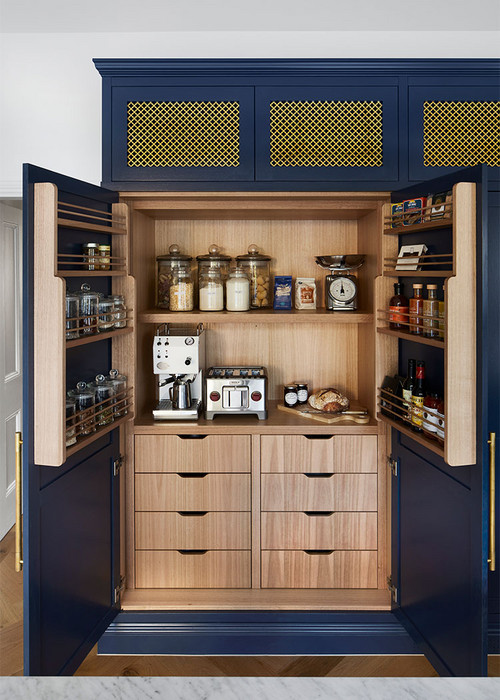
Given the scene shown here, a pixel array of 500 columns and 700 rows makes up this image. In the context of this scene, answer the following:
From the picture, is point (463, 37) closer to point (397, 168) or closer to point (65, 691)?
point (397, 168)

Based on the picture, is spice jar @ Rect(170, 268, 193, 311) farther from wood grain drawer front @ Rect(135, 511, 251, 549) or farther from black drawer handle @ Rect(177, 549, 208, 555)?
black drawer handle @ Rect(177, 549, 208, 555)

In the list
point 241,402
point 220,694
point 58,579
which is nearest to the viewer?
point 220,694

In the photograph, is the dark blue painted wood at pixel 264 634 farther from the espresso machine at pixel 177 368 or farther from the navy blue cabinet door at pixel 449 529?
the espresso machine at pixel 177 368

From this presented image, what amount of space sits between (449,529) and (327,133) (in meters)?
1.61

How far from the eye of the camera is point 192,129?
7.65ft

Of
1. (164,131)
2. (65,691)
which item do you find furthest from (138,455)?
(65,691)

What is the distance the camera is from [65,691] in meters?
0.62

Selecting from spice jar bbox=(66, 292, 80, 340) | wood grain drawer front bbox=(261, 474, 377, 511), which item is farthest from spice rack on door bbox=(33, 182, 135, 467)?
wood grain drawer front bbox=(261, 474, 377, 511)

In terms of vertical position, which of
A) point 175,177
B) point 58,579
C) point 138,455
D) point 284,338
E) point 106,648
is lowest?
point 106,648

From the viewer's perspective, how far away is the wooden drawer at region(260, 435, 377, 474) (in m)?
2.46

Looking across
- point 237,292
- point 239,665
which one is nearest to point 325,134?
point 237,292

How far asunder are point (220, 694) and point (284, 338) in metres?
2.35

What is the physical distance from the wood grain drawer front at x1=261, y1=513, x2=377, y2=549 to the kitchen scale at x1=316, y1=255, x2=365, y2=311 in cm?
95

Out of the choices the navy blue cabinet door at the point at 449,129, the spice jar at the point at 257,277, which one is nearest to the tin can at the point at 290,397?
the spice jar at the point at 257,277
